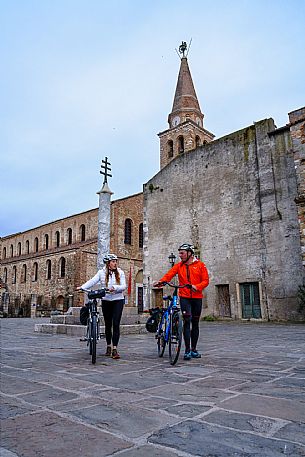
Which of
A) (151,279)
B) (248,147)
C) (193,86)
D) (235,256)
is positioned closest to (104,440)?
(235,256)

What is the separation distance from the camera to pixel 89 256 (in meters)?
33.0

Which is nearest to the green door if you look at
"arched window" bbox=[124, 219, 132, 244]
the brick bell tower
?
"arched window" bbox=[124, 219, 132, 244]

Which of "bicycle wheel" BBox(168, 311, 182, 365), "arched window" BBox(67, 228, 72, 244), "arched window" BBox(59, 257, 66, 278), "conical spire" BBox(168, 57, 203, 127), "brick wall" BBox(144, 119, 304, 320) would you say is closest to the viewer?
"bicycle wheel" BBox(168, 311, 182, 365)

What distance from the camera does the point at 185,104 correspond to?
37.1 meters

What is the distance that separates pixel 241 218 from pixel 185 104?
22.7 metres

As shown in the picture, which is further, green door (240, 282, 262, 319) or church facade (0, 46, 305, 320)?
green door (240, 282, 262, 319)

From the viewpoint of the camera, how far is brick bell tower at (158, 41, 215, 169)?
114 ft

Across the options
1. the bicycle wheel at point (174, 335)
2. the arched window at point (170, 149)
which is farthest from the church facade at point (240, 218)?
the arched window at point (170, 149)

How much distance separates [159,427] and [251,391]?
1.32 meters

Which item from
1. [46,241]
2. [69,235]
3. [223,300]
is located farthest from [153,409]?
[46,241]

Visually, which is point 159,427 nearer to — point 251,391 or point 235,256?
point 251,391

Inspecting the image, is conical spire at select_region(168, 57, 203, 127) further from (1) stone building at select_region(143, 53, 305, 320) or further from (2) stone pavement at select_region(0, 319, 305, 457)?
(2) stone pavement at select_region(0, 319, 305, 457)

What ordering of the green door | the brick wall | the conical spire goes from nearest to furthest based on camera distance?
the brick wall < the green door < the conical spire

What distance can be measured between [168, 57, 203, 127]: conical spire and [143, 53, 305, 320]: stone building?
652 inches
